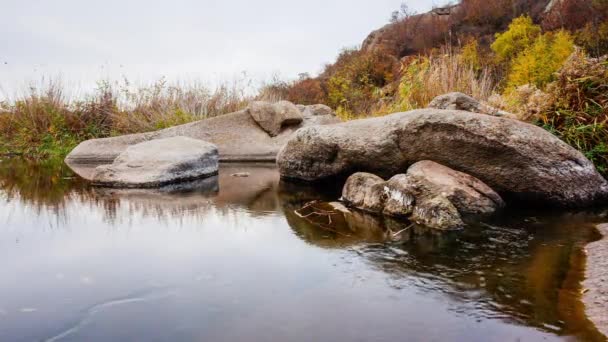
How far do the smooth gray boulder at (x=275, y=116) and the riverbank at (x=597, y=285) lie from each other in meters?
6.68

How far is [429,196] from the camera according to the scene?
3455mm

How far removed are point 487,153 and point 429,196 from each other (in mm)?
744

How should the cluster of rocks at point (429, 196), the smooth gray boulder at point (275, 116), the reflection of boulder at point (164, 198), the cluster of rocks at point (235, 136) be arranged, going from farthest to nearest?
the smooth gray boulder at point (275, 116)
the cluster of rocks at point (235, 136)
the reflection of boulder at point (164, 198)
the cluster of rocks at point (429, 196)

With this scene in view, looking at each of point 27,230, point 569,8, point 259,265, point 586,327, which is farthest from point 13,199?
point 569,8

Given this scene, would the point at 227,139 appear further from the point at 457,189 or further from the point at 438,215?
the point at 438,215

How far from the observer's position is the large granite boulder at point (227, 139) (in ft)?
28.3

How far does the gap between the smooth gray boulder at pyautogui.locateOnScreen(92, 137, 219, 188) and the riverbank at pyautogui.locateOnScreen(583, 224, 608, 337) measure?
4404mm

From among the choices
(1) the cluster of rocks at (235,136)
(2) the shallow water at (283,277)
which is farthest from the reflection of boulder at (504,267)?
(1) the cluster of rocks at (235,136)

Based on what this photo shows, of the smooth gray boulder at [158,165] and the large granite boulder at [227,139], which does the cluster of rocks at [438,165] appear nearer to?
the smooth gray boulder at [158,165]

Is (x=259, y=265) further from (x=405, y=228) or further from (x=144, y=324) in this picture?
(x=405, y=228)

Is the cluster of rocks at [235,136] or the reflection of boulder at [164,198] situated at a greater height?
the cluster of rocks at [235,136]

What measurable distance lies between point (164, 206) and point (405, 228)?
2.16m

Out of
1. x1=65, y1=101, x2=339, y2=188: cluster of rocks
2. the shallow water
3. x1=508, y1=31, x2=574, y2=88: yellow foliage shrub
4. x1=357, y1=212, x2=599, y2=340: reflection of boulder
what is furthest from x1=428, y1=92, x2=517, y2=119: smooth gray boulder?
x1=65, y1=101, x2=339, y2=188: cluster of rocks

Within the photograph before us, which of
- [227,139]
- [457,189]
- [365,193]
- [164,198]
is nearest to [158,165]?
[164,198]
